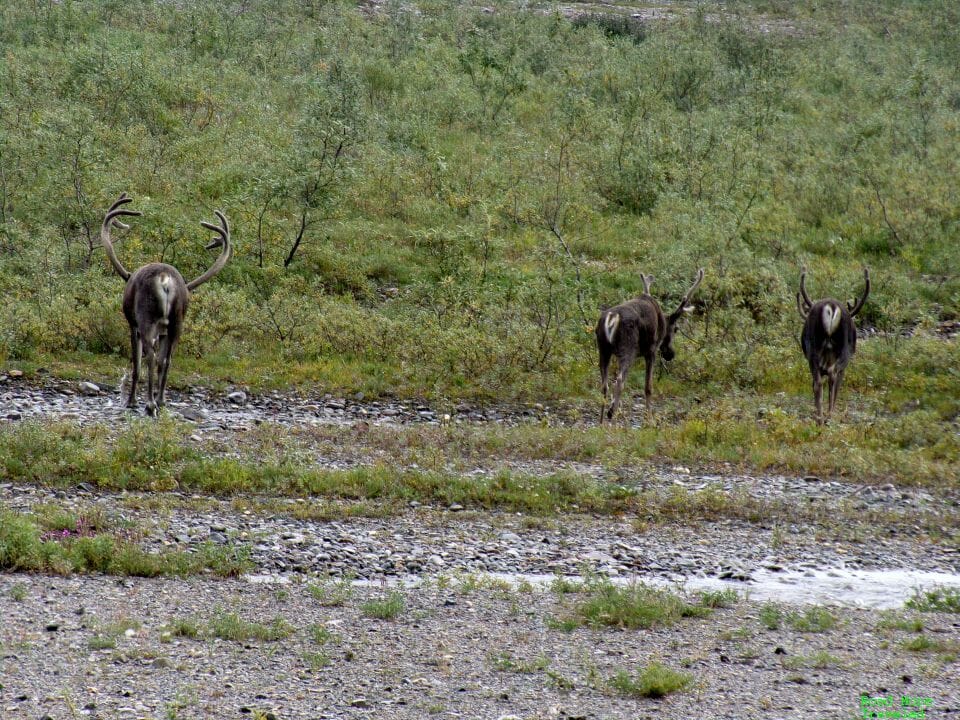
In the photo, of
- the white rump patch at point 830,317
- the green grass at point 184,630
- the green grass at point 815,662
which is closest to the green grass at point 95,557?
the green grass at point 184,630

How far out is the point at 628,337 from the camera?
699 inches

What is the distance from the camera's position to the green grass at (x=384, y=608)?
937cm

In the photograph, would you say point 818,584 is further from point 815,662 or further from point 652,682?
point 652,682

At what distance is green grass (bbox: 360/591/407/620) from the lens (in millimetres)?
9367

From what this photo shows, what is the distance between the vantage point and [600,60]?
36.6 metres

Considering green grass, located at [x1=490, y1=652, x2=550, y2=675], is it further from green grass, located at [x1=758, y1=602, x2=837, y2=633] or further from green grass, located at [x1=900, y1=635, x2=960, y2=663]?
green grass, located at [x1=900, y1=635, x2=960, y2=663]

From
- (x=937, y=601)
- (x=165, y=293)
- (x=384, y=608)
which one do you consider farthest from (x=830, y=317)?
(x=384, y=608)

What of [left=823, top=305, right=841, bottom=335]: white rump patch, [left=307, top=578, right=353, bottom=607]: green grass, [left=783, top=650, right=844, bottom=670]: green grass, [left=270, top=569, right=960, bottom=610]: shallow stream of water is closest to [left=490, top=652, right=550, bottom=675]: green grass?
[left=307, top=578, right=353, bottom=607]: green grass

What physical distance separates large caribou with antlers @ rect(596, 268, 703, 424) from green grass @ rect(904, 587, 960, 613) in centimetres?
708

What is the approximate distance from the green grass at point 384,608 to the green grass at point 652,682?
2.05m

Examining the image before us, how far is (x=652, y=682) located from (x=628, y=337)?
10.2m

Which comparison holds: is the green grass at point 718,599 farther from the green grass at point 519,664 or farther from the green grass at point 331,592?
the green grass at point 331,592

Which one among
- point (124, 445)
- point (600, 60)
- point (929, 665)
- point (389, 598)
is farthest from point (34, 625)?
point (600, 60)

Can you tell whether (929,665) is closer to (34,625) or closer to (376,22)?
(34,625)
